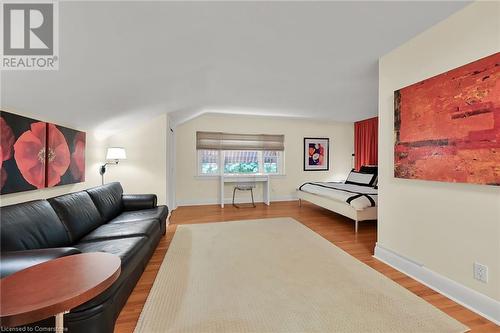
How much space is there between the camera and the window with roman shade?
17.9ft

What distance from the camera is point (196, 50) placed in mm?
2016

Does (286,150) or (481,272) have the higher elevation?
(286,150)

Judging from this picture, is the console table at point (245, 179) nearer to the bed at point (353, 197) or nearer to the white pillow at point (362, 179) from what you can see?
the bed at point (353, 197)

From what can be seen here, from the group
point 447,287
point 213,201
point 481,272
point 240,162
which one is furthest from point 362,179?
point 213,201

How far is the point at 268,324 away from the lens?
145cm

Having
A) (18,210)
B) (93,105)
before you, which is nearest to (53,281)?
(18,210)

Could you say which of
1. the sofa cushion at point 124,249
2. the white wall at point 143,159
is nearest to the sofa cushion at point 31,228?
the sofa cushion at point 124,249

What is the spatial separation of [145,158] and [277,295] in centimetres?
329

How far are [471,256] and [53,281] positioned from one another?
2612 millimetres

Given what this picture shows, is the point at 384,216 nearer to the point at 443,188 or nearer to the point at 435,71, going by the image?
the point at 443,188

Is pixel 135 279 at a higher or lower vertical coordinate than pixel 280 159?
lower

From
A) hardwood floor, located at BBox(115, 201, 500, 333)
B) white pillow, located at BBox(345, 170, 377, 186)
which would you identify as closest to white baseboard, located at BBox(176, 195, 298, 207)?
hardwood floor, located at BBox(115, 201, 500, 333)

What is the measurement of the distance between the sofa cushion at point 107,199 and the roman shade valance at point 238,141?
2.46 m

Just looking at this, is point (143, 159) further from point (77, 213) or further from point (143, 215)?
point (77, 213)
